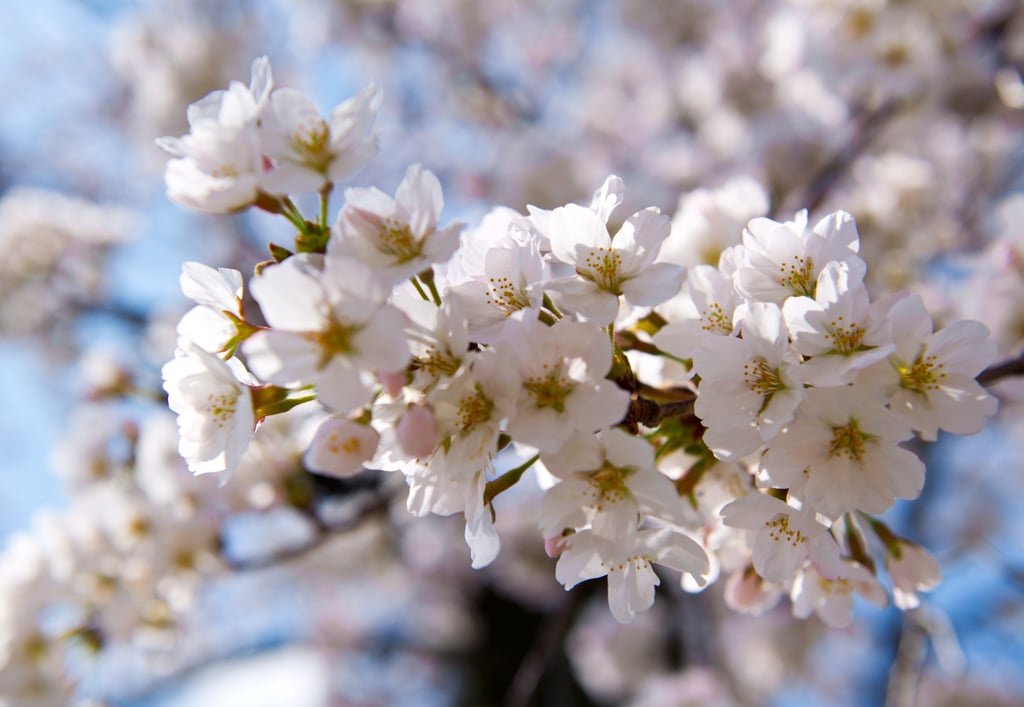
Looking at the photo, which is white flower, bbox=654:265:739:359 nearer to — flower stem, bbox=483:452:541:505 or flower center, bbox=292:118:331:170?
flower stem, bbox=483:452:541:505

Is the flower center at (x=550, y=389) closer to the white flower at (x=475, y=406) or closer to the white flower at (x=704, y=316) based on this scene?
the white flower at (x=475, y=406)

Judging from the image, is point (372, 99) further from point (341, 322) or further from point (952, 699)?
point (952, 699)

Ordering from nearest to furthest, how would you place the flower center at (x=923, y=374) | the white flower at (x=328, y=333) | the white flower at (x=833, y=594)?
the white flower at (x=328, y=333), the flower center at (x=923, y=374), the white flower at (x=833, y=594)

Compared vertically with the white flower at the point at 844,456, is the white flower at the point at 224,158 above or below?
above

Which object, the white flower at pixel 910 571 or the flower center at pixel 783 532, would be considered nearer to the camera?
the flower center at pixel 783 532

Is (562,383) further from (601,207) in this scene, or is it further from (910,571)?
(910,571)

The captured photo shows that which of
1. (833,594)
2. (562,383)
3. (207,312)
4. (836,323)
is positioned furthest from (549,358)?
(833,594)

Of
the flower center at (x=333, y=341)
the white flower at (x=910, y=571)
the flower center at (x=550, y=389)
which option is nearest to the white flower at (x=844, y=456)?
the flower center at (x=550, y=389)
